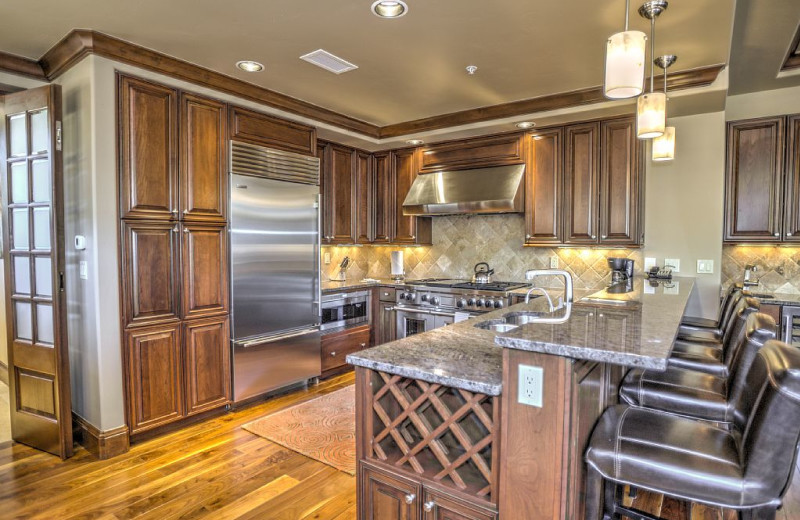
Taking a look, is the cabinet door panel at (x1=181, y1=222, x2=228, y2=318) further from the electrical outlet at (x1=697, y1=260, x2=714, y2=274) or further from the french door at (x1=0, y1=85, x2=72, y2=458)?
the electrical outlet at (x1=697, y1=260, x2=714, y2=274)

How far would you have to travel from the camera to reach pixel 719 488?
50.7 inches

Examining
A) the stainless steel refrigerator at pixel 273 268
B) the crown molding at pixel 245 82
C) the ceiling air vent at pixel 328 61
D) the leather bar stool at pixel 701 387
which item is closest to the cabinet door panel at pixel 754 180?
the crown molding at pixel 245 82

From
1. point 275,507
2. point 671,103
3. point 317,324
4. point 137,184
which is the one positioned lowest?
point 275,507

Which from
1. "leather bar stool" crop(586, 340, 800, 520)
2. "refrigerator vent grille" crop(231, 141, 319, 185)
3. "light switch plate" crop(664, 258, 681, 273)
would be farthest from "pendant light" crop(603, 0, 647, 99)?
"refrigerator vent grille" crop(231, 141, 319, 185)

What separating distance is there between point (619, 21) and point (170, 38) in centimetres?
260

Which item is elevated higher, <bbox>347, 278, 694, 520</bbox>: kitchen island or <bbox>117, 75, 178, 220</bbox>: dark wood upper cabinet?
<bbox>117, 75, 178, 220</bbox>: dark wood upper cabinet

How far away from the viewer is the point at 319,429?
3.22 meters

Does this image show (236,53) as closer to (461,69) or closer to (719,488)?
(461,69)

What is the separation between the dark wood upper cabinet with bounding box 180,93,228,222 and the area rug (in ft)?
5.19

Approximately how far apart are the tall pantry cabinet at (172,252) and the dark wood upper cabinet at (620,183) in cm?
314

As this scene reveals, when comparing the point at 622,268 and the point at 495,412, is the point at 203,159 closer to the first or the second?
the point at 495,412

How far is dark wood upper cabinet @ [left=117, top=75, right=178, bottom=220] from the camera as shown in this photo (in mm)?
2852

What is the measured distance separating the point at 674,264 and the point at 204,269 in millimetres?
3773

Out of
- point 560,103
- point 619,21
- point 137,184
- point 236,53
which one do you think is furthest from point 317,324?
point 619,21
